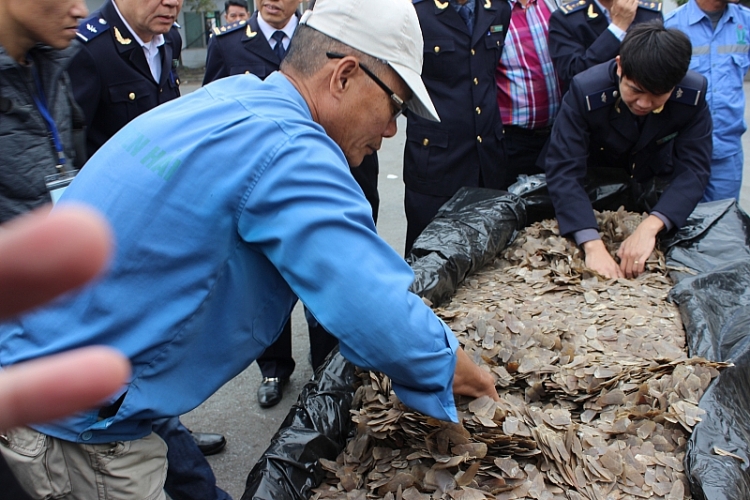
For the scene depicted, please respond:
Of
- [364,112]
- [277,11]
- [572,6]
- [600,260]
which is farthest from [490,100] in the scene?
[364,112]

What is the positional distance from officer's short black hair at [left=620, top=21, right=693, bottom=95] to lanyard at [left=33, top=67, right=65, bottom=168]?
209cm

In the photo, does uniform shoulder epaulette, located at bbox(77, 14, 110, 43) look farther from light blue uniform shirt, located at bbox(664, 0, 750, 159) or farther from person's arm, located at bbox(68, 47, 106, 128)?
light blue uniform shirt, located at bbox(664, 0, 750, 159)

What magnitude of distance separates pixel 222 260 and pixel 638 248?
199 cm

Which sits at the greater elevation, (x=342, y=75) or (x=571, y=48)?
(x=342, y=75)

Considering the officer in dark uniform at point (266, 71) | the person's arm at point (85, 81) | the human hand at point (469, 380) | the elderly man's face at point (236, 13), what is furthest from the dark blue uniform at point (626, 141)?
the elderly man's face at point (236, 13)

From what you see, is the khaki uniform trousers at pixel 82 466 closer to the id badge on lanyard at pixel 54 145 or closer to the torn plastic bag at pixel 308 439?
the torn plastic bag at pixel 308 439

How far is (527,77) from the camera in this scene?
3.45m

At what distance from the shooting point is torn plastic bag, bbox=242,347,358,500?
5.17 ft

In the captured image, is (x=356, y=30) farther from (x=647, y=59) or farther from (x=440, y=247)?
(x=647, y=59)

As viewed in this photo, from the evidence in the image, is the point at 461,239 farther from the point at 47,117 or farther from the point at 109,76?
the point at 109,76

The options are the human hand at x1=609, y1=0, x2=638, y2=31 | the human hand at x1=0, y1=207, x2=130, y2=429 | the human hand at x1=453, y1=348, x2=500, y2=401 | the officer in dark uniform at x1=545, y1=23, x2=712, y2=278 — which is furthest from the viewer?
the human hand at x1=609, y1=0, x2=638, y2=31

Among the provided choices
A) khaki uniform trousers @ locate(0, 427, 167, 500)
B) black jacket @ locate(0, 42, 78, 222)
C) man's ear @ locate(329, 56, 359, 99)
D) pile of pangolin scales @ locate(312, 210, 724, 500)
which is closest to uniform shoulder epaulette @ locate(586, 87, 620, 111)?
pile of pangolin scales @ locate(312, 210, 724, 500)

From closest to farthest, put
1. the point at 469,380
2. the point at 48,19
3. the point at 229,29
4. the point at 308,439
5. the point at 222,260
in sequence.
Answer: the point at 222,260 → the point at 469,380 → the point at 308,439 → the point at 48,19 → the point at 229,29

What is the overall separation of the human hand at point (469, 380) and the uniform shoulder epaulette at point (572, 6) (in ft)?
8.19
